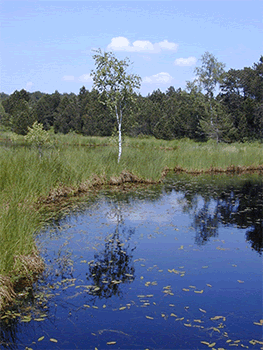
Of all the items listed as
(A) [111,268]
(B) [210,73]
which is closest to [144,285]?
(A) [111,268]

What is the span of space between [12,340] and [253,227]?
7.25 meters

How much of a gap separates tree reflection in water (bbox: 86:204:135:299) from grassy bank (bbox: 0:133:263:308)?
3.54 feet

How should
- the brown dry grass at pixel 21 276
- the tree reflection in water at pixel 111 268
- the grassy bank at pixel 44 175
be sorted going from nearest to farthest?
the brown dry grass at pixel 21 276, the tree reflection in water at pixel 111 268, the grassy bank at pixel 44 175

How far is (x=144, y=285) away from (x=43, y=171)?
23.8 ft

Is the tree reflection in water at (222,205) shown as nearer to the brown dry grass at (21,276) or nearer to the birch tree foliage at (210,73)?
the brown dry grass at (21,276)

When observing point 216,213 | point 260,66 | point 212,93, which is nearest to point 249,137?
point 212,93

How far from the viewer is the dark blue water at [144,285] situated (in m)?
4.50

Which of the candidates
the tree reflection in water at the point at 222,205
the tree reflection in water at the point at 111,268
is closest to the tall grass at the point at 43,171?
the tree reflection in water at the point at 111,268

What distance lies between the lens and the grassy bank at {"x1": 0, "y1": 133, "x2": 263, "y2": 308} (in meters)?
5.90

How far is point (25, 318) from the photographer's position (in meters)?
→ 4.79

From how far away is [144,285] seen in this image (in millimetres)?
5840

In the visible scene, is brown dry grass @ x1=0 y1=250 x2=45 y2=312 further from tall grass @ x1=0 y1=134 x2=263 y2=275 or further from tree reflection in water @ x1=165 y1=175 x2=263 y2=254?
tree reflection in water @ x1=165 y1=175 x2=263 y2=254

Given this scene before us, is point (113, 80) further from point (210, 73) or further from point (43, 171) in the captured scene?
point (210, 73)

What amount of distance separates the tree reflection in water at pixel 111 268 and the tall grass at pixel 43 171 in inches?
→ 51.5
